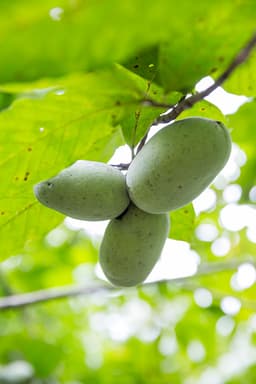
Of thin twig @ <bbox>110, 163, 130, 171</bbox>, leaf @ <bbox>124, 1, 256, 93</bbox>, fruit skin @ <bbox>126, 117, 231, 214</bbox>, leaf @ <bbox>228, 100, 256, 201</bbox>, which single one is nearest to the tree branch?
leaf @ <bbox>228, 100, 256, 201</bbox>

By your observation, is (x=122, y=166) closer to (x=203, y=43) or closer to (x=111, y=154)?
(x=111, y=154)

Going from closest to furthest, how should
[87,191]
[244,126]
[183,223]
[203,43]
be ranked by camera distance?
1. [203,43]
2. [87,191]
3. [183,223]
4. [244,126]

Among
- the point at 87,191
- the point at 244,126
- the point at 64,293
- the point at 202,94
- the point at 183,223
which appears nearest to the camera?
the point at 202,94

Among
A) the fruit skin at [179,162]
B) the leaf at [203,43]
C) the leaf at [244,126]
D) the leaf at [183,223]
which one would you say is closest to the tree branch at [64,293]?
the leaf at [244,126]

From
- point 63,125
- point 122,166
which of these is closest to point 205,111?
point 122,166

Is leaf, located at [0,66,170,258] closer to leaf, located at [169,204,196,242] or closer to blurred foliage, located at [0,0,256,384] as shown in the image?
blurred foliage, located at [0,0,256,384]

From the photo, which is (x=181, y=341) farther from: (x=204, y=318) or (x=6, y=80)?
(x=6, y=80)

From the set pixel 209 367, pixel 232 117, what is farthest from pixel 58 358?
pixel 232 117
